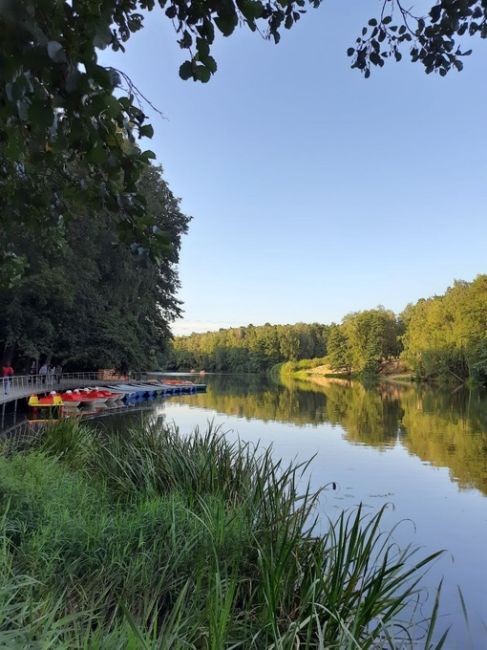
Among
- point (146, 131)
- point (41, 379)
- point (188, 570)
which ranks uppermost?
point (146, 131)

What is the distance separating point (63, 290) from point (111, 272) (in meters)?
7.91

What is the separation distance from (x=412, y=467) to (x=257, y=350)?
105377mm

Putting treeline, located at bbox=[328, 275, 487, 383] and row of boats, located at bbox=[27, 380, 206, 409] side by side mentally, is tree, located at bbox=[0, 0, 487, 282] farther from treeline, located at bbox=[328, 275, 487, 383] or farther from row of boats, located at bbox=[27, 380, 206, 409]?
treeline, located at bbox=[328, 275, 487, 383]

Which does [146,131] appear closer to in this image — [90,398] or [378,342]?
[90,398]

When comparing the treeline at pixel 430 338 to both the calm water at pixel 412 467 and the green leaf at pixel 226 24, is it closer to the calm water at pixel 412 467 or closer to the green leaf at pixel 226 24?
the calm water at pixel 412 467

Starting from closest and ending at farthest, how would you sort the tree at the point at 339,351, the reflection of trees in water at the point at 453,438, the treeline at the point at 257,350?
the reflection of trees in water at the point at 453,438 → the tree at the point at 339,351 → the treeline at the point at 257,350

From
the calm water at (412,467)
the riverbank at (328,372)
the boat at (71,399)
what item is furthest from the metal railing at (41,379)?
the riverbank at (328,372)

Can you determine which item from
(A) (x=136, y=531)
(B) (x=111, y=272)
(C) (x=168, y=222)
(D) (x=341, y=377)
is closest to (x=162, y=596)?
(A) (x=136, y=531)

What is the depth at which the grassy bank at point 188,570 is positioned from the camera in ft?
9.40

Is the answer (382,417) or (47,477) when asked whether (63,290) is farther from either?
(47,477)

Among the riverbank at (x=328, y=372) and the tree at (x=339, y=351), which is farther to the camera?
the tree at (x=339, y=351)

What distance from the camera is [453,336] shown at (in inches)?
2071

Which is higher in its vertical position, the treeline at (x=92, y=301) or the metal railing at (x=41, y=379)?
the treeline at (x=92, y=301)

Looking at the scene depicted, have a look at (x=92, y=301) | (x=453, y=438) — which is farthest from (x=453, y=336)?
(x=92, y=301)
